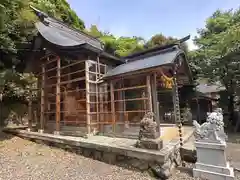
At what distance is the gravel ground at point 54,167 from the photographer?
4340 mm

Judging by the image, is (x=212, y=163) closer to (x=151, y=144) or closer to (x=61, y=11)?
(x=151, y=144)

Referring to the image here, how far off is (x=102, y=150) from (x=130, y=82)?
14.2ft

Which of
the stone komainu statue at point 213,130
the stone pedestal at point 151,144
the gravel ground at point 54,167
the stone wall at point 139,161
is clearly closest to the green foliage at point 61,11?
the gravel ground at point 54,167

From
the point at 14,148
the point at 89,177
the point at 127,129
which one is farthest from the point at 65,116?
the point at 89,177

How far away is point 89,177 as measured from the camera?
4301 mm

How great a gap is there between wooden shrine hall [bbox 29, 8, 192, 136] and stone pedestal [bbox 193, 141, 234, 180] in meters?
2.13

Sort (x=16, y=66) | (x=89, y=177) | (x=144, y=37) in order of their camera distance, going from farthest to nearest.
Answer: (x=144, y=37) < (x=16, y=66) < (x=89, y=177)

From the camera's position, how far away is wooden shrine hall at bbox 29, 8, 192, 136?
21.6 feet

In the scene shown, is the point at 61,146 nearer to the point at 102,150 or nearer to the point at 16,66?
the point at 102,150

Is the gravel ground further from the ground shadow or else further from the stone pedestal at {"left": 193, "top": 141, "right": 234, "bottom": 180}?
the ground shadow

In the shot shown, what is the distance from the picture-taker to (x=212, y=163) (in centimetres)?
423

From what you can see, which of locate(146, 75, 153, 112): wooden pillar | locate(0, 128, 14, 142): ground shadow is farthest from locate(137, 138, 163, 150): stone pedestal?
locate(0, 128, 14, 142): ground shadow

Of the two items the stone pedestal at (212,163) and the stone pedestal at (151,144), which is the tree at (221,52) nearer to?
the stone pedestal at (212,163)

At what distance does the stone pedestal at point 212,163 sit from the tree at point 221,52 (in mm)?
7281
